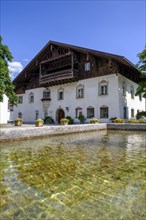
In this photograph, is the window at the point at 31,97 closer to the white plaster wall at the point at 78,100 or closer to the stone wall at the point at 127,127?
the white plaster wall at the point at 78,100

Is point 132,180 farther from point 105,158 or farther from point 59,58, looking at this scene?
point 59,58

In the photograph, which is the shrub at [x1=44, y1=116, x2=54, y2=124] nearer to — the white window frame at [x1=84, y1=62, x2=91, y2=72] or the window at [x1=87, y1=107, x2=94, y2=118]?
the window at [x1=87, y1=107, x2=94, y2=118]

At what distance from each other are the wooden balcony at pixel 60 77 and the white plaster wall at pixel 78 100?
137cm

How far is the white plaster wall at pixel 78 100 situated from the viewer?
2014 centimetres

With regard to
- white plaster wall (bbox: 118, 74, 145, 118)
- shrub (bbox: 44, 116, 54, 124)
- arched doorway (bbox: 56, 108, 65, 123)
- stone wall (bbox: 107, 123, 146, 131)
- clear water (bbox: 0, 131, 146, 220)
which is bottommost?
clear water (bbox: 0, 131, 146, 220)

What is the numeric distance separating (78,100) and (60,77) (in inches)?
176

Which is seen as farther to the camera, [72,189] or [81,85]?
[81,85]

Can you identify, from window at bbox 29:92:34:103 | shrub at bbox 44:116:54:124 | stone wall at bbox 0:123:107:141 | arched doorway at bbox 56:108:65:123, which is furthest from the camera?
window at bbox 29:92:34:103

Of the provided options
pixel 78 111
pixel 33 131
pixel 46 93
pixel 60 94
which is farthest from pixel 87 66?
pixel 33 131

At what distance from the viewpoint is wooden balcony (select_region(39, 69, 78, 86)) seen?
72.4 ft

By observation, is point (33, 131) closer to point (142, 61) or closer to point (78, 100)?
point (78, 100)

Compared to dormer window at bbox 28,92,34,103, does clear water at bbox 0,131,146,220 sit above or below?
below

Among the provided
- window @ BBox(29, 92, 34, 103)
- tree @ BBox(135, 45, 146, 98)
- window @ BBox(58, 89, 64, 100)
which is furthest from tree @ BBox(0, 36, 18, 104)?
tree @ BBox(135, 45, 146, 98)

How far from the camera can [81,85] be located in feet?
75.6
